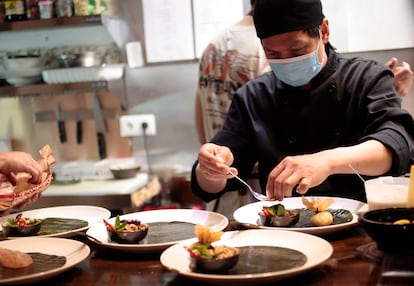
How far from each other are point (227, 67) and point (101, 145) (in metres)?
1.48

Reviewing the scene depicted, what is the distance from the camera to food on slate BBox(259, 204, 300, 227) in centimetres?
163

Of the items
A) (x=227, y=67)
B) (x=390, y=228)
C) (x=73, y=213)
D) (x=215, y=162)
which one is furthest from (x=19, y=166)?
(x=227, y=67)

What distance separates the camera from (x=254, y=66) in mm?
2967

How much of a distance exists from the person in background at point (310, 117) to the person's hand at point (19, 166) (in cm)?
54

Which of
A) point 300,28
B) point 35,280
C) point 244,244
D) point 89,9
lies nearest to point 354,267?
point 244,244

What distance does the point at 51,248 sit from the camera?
1.57 m

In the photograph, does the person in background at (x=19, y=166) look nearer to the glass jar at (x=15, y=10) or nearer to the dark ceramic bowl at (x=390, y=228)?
the dark ceramic bowl at (x=390, y=228)

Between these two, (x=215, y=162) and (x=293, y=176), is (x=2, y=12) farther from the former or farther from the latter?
(x=293, y=176)

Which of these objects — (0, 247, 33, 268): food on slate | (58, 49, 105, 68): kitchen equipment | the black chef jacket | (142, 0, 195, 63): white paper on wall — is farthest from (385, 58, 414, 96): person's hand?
(58, 49, 105, 68): kitchen equipment

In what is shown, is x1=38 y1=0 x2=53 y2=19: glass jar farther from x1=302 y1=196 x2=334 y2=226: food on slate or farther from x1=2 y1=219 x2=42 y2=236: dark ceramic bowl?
x1=302 y1=196 x2=334 y2=226: food on slate

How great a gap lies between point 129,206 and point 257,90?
1624 millimetres

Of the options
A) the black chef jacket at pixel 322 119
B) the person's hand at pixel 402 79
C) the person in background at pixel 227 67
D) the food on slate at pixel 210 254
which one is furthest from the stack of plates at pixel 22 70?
the food on slate at pixel 210 254

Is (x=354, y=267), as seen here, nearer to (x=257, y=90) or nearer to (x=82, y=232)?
(x=82, y=232)

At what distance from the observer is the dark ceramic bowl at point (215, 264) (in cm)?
128
